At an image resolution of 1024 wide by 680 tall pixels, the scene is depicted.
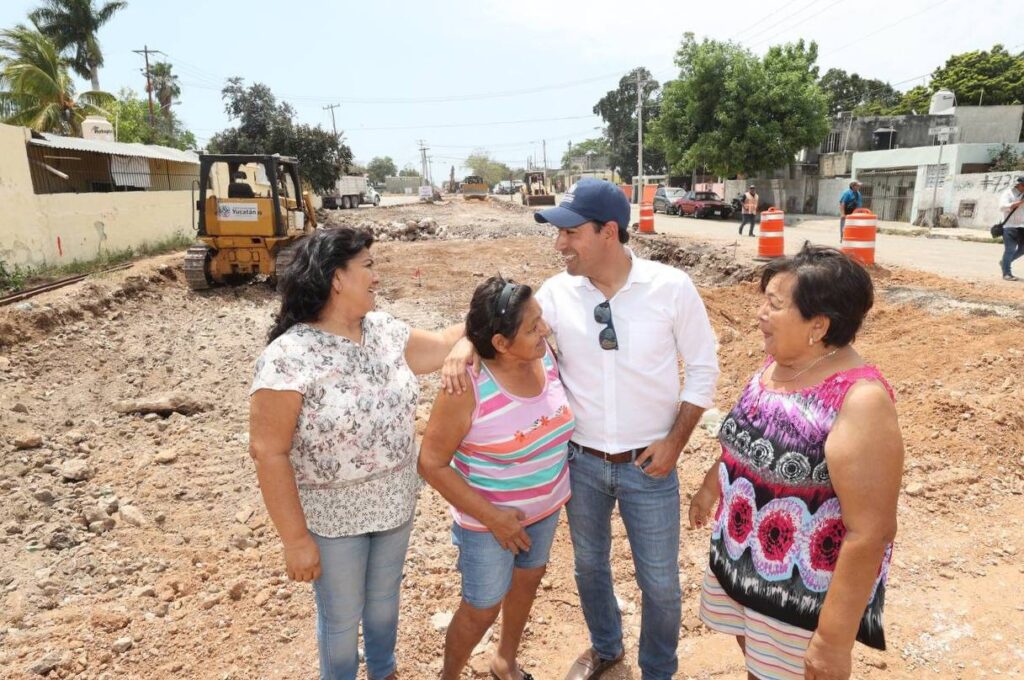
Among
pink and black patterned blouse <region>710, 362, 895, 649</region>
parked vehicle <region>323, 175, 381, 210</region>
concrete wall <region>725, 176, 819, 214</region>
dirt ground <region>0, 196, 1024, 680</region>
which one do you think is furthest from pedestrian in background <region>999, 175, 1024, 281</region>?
parked vehicle <region>323, 175, 381, 210</region>

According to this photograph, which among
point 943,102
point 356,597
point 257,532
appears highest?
point 943,102

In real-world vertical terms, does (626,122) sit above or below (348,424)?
above

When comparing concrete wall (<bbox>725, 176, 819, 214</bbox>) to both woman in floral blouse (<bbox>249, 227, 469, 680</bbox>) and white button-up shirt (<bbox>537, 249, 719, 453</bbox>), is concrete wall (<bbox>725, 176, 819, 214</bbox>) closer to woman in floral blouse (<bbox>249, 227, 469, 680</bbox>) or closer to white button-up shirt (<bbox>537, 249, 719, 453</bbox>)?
white button-up shirt (<bbox>537, 249, 719, 453</bbox>)

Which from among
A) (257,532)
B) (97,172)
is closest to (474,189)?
(97,172)

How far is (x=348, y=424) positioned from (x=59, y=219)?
13.8m

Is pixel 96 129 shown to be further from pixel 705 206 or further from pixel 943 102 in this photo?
pixel 943 102

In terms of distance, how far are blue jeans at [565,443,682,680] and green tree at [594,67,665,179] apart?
59.3 meters

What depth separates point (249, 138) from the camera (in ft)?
123

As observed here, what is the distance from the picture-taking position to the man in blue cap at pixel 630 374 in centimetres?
223

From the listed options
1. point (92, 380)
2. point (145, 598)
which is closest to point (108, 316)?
point (92, 380)

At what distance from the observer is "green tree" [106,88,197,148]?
30.5 metres

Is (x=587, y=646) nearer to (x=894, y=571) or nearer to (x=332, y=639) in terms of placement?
(x=332, y=639)

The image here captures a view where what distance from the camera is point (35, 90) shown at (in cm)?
2334

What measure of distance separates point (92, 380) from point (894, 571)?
7.45 meters
